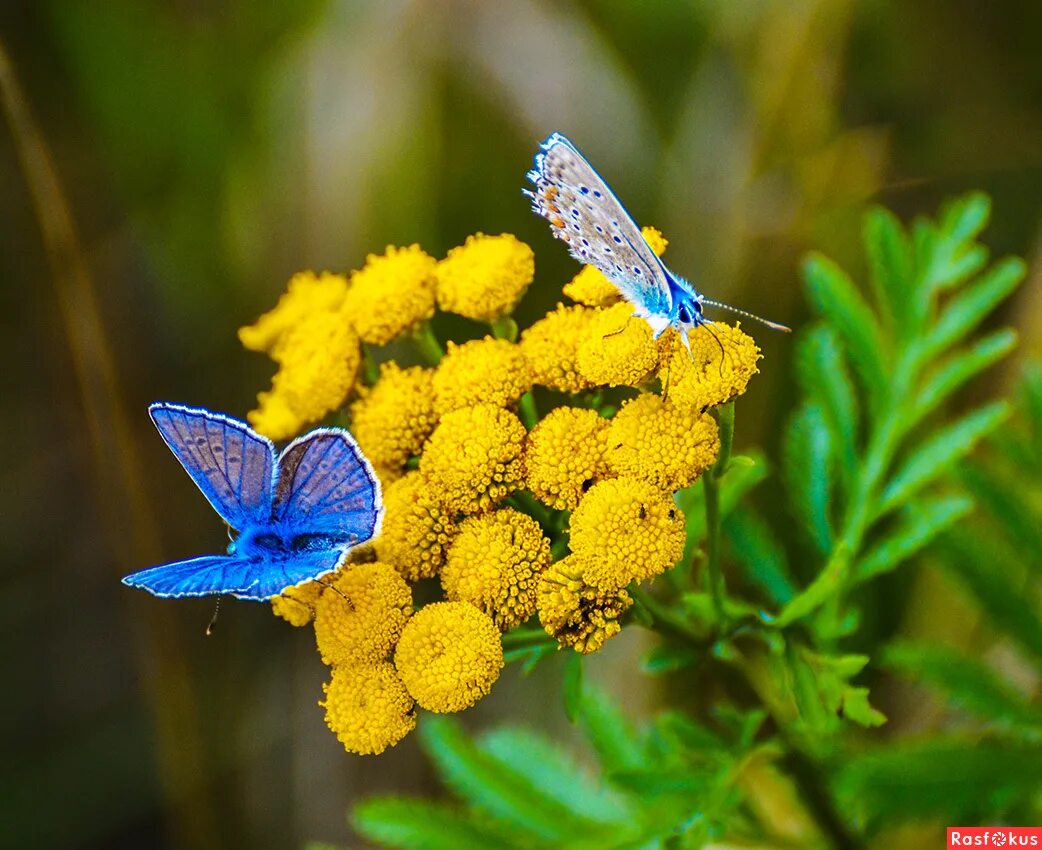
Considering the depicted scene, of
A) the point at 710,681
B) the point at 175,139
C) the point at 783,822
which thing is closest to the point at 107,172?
the point at 175,139

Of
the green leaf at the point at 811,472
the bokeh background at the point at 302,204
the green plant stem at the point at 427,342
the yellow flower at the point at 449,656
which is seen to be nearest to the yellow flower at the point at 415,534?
the yellow flower at the point at 449,656

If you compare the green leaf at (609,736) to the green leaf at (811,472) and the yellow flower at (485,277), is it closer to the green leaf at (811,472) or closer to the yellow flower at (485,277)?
the green leaf at (811,472)

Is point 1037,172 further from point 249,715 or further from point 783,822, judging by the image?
point 249,715

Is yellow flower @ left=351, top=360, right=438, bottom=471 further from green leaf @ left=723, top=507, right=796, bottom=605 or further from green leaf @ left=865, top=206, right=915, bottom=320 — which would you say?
green leaf @ left=865, top=206, right=915, bottom=320

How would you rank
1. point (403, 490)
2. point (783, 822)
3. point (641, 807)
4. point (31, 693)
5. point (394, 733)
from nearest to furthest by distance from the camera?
1. point (394, 733)
2. point (403, 490)
3. point (641, 807)
4. point (783, 822)
5. point (31, 693)

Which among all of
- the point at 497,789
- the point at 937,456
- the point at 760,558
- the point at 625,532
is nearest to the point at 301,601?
the point at 625,532

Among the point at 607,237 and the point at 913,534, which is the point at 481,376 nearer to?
the point at 607,237
